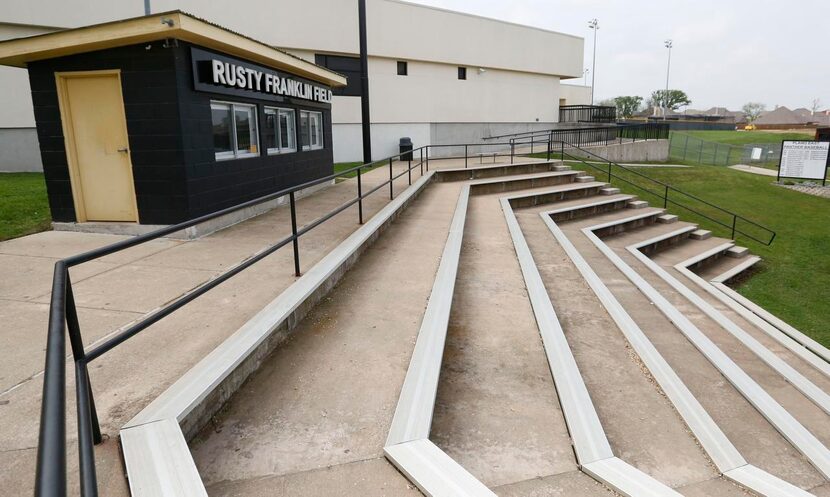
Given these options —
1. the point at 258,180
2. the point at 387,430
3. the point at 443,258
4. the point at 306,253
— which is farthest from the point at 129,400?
the point at 258,180

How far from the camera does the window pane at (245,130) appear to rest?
8.82m

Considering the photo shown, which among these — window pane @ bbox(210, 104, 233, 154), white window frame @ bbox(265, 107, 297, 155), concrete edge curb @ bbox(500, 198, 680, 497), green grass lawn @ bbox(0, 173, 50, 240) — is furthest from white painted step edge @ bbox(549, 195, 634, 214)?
green grass lawn @ bbox(0, 173, 50, 240)

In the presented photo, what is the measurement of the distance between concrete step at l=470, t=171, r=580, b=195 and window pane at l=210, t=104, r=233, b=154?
7.34m

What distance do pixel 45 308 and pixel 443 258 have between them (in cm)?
443

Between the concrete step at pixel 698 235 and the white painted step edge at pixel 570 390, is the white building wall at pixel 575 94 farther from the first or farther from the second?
the white painted step edge at pixel 570 390

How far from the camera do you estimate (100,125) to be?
7.55 meters

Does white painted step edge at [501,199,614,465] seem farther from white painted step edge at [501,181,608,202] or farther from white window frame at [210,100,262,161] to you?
white painted step edge at [501,181,608,202]

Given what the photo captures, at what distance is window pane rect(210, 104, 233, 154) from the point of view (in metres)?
8.11

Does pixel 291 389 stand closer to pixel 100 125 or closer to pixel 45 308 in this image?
pixel 45 308

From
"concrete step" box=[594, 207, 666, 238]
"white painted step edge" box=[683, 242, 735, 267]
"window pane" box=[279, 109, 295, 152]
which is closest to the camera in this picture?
"window pane" box=[279, 109, 295, 152]

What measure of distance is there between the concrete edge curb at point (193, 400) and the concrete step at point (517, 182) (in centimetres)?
955

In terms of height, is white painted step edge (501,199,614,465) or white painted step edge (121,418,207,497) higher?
white painted step edge (121,418,207,497)

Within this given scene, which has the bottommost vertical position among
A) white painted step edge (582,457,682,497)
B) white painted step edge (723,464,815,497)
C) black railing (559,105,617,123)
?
white painted step edge (723,464,815,497)

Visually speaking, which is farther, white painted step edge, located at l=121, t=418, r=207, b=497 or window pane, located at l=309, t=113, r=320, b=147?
window pane, located at l=309, t=113, r=320, b=147
